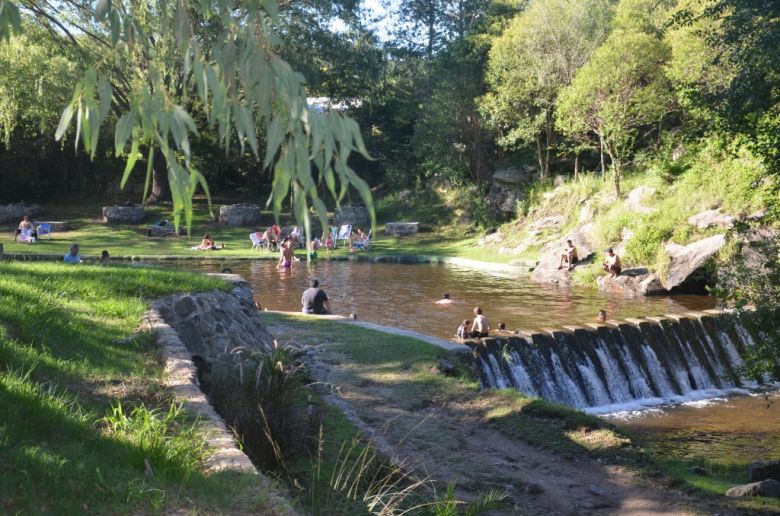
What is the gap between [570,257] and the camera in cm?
2292

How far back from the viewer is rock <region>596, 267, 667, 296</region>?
20422mm

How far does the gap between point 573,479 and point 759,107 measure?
5989 millimetres

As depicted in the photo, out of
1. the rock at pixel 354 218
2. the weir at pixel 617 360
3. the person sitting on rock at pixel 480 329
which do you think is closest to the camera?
the weir at pixel 617 360

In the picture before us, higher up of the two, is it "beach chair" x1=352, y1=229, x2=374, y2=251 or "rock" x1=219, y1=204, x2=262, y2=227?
"rock" x1=219, y1=204, x2=262, y2=227

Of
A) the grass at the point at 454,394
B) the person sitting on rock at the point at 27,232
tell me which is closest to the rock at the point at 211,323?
the grass at the point at 454,394

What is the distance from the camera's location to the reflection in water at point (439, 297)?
17.1m

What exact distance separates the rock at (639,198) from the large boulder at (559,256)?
1.45 m

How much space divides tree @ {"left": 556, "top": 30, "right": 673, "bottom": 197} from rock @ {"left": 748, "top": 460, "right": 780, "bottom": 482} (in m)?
18.8

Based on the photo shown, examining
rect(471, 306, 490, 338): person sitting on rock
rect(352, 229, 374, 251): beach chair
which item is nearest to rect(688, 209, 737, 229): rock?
rect(471, 306, 490, 338): person sitting on rock

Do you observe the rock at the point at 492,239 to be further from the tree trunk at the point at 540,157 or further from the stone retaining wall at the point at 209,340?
the stone retaining wall at the point at 209,340

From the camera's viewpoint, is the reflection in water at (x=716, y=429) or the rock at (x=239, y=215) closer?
the reflection in water at (x=716, y=429)

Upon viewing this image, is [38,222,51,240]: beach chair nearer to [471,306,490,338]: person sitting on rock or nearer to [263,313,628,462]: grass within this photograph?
[471,306,490,338]: person sitting on rock

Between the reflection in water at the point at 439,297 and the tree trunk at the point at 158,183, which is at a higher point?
the tree trunk at the point at 158,183

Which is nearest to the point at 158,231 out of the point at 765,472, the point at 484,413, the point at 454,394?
the point at 454,394
